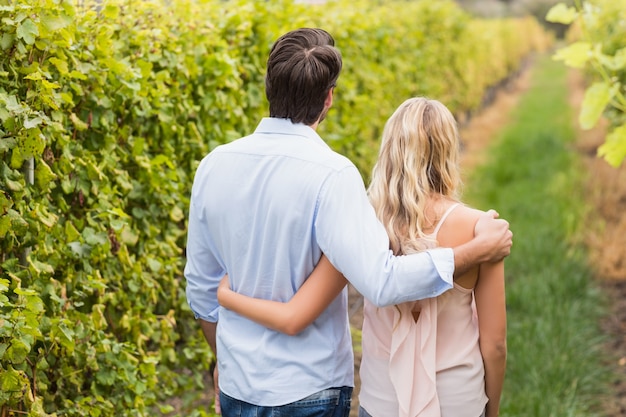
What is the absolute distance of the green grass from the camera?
4383 mm

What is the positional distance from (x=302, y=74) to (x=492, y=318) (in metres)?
0.88

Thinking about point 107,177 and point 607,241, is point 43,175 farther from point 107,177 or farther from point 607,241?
point 607,241

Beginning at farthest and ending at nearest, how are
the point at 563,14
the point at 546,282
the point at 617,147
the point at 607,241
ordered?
the point at 607,241, the point at 546,282, the point at 563,14, the point at 617,147

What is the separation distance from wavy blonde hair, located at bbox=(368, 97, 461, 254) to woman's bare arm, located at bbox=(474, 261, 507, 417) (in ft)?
0.67

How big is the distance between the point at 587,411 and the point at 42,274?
2.97m

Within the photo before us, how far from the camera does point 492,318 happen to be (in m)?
2.29

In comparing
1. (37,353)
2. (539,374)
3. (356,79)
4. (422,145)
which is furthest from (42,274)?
(356,79)

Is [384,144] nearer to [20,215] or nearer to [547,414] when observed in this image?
[20,215]

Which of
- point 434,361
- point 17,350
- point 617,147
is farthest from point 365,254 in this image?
point 617,147

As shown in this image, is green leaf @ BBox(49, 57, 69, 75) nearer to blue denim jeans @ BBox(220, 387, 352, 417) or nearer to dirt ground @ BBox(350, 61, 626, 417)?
blue denim jeans @ BBox(220, 387, 352, 417)

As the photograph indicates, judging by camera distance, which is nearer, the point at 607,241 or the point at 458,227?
the point at 458,227

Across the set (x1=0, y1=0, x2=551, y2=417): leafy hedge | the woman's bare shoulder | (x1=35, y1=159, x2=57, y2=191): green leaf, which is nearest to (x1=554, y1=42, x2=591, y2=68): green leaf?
(x1=0, y1=0, x2=551, y2=417): leafy hedge

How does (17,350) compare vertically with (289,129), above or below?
below

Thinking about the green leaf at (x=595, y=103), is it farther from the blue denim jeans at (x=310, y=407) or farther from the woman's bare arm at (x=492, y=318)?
the blue denim jeans at (x=310, y=407)
